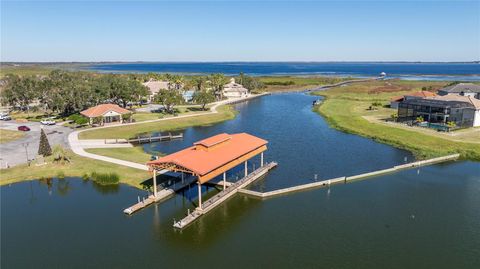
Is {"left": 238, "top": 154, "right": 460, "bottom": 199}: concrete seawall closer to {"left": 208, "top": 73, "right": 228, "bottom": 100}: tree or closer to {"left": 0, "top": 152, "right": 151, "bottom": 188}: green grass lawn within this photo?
{"left": 0, "top": 152, "right": 151, "bottom": 188}: green grass lawn

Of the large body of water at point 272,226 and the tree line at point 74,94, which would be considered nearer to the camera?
the large body of water at point 272,226

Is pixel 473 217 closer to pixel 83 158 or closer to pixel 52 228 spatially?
pixel 52 228

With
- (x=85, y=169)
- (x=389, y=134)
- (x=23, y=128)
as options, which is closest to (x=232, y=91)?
(x=389, y=134)

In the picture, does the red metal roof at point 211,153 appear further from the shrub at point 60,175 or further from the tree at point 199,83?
the tree at point 199,83

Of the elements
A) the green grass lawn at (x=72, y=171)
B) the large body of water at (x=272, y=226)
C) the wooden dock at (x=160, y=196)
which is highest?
the green grass lawn at (x=72, y=171)

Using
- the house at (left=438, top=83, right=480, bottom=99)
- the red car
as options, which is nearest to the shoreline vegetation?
the red car

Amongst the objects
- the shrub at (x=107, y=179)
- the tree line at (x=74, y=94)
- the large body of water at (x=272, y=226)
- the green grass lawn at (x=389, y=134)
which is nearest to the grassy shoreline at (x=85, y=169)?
the shrub at (x=107, y=179)
